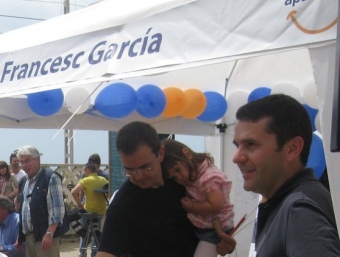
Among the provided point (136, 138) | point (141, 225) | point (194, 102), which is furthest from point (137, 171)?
point (194, 102)

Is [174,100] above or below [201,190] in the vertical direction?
above

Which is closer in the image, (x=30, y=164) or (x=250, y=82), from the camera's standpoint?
(x=30, y=164)

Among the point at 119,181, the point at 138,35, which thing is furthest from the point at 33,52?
the point at 119,181

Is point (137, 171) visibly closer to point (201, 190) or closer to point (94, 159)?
point (201, 190)

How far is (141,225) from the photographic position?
2.51 m

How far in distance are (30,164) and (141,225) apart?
322 centimetres

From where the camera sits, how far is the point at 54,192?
18.0ft

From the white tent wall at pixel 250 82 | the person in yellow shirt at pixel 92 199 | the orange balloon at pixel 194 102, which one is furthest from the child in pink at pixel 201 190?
the person in yellow shirt at pixel 92 199

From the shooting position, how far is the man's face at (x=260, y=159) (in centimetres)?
149

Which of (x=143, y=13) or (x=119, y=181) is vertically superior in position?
(x=143, y=13)

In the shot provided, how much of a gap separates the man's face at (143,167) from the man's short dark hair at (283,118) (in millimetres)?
921

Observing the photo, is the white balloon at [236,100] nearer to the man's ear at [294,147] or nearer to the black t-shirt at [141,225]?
the black t-shirt at [141,225]

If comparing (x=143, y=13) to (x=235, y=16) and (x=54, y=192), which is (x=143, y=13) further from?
(x=54, y=192)

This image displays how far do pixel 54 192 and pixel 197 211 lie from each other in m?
3.17
